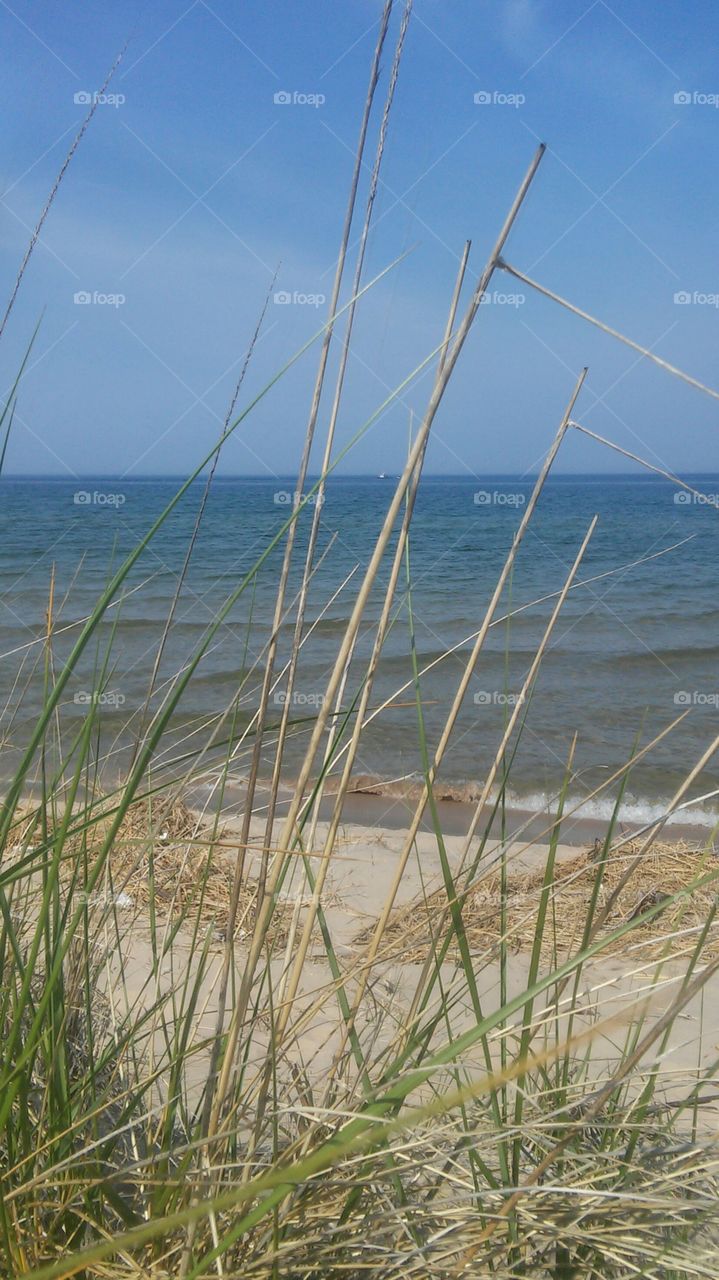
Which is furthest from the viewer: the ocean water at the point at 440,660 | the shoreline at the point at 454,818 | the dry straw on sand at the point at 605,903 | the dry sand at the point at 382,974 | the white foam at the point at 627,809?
the white foam at the point at 627,809

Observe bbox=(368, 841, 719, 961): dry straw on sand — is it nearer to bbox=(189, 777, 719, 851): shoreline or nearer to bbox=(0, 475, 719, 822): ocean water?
bbox=(0, 475, 719, 822): ocean water

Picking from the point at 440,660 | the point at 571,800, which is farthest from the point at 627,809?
the point at 440,660

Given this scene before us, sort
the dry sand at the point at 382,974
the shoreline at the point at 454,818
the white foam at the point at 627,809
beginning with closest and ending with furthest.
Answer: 1. the dry sand at the point at 382,974
2. the shoreline at the point at 454,818
3. the white foam at the point at 627,809

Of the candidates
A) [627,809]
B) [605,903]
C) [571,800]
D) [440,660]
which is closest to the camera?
[440,660]

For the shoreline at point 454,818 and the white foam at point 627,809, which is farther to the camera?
the white foam at point 627,809

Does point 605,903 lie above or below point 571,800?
above

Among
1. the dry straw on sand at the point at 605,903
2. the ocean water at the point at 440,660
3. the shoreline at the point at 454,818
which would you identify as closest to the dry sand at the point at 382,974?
the dry straw on sand at the point at 605,903

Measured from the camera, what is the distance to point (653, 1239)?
35.1 inches

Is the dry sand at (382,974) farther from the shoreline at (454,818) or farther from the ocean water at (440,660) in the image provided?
the ocean water at (440,660)

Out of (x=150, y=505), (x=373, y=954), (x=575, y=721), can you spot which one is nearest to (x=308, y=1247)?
(x=373, y=954)

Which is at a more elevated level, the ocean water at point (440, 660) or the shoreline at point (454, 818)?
the ocean water at point (440, 660)

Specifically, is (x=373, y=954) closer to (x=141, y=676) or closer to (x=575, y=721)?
(x=575, y=721)

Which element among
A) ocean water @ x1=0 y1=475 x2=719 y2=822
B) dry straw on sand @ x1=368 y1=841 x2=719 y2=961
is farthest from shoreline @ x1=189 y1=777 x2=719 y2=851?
dry straw on sand @ x1=368 y1=841 x2=719 y2=961

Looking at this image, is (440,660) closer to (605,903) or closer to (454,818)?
(605,903)
